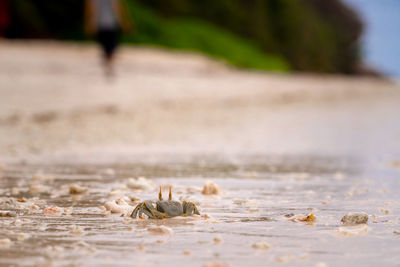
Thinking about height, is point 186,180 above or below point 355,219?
above

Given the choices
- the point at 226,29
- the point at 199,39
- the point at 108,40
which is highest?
the point at 226,29

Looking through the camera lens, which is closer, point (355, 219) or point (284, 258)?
point (284, 258)

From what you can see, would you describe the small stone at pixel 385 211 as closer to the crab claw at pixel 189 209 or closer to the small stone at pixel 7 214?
the crab claw at pixel 189 209

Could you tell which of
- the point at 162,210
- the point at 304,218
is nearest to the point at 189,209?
the point at 162,210

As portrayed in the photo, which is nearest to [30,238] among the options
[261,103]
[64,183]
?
[64,183]

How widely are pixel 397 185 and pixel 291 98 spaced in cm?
1686

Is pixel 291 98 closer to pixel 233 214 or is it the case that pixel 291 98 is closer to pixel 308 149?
pixel 308 149

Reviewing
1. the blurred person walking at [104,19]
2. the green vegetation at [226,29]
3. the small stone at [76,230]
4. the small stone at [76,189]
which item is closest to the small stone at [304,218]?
the small stone at [76,230]

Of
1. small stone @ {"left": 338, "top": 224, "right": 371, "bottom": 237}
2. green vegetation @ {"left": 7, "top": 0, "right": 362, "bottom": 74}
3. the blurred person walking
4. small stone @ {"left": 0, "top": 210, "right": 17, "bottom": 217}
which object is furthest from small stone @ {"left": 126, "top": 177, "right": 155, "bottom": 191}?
green vegetation @ {"left": 7, "top": 0, "right": 362, "bottom": 74}

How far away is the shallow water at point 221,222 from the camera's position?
2.52m

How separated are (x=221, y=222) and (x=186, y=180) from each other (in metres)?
1.69

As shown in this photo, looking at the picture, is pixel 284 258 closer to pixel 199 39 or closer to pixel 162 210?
pixel 162 210

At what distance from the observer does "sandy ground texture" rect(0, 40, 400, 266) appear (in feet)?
8.63

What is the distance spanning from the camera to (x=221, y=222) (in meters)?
3.21
